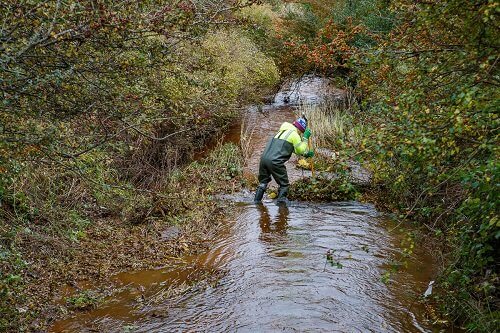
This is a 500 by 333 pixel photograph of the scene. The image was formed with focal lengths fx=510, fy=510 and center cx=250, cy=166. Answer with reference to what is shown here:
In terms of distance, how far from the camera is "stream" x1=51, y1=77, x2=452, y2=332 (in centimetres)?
562

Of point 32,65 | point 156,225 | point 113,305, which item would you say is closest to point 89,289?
point 113,305

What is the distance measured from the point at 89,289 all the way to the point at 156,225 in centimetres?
236

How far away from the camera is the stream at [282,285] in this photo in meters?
5.62

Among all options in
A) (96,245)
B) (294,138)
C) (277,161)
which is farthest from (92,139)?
(294,138)

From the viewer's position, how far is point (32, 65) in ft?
13.8

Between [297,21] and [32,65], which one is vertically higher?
[297,21]

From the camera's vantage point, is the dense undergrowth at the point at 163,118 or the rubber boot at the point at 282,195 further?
the rubber boot at the point at 282,195

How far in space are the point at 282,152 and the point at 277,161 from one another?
206 mm

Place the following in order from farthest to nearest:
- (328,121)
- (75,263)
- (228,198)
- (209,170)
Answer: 1. (328,121)
2. (209,170)
3. (228,198)
4. (75,263)

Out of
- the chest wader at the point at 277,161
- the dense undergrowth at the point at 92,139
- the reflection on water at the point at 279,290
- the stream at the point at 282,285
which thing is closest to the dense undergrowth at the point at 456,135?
the stream at the point at 282,285

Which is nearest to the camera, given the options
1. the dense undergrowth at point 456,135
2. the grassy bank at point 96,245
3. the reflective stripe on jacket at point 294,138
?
the dense undergrowth at point 456,135

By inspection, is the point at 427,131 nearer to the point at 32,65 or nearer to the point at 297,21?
the point at 32,65

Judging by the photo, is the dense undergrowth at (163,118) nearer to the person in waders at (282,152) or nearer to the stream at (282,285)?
the stream at (282,285)

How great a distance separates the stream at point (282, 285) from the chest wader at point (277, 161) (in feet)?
3.40
